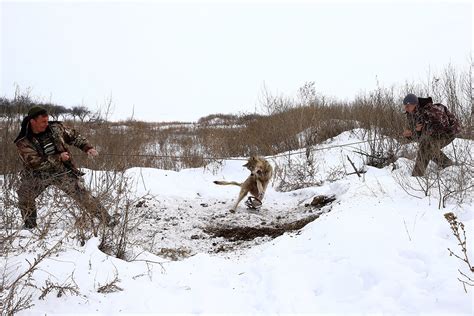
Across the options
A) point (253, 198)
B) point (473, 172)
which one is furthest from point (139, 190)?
point (473, 172)

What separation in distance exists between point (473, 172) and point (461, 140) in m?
1.80

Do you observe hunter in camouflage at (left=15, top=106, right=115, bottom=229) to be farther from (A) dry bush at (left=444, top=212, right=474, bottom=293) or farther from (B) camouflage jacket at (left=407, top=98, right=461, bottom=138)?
(B) camouflage jacket at (left=407, top=98, right=461, bottom=138)

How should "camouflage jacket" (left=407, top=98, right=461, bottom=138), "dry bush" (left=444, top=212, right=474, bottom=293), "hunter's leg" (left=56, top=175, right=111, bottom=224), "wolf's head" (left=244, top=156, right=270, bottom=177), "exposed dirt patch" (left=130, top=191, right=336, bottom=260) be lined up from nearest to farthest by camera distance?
1. "dry bush" (left=444, top=212, right=474, bottom=293)
2. "hunter's leg" (left=56, top=175, right=111, bottom=224)
3. "exposed dirt patch" (left=130, top=191, right=336, bottom=260)
4. "camouflage jacket" (left=407, top=98, right=461, bottom=138)
5. "wolf's head" (left=244, top=156, right=270, bottom=177)

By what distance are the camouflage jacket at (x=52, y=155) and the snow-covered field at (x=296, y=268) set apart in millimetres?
1177

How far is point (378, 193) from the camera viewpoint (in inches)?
213

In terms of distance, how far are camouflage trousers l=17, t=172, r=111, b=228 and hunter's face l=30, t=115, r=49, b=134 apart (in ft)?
2.01

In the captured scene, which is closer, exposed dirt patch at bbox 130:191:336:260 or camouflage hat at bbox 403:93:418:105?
exposed dirt patch at bbox 130:191:336:260

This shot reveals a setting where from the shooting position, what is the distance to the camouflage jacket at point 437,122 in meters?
5.89

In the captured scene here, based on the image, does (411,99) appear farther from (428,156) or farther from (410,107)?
(428,156)

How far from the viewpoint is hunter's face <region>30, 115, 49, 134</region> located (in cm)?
497

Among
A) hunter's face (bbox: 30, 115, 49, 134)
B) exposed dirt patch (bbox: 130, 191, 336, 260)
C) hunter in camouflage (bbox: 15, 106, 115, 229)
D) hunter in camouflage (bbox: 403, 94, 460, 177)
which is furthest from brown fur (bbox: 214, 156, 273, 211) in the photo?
hunter's face (bbox: 30, 115, 49, 134)

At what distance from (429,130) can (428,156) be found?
24.6 inches

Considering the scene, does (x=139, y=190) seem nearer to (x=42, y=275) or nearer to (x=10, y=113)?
(x=10, y=113)

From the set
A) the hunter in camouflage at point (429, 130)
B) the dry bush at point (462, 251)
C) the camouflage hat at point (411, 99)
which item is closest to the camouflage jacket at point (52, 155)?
the dry bush at point (462, 251)
